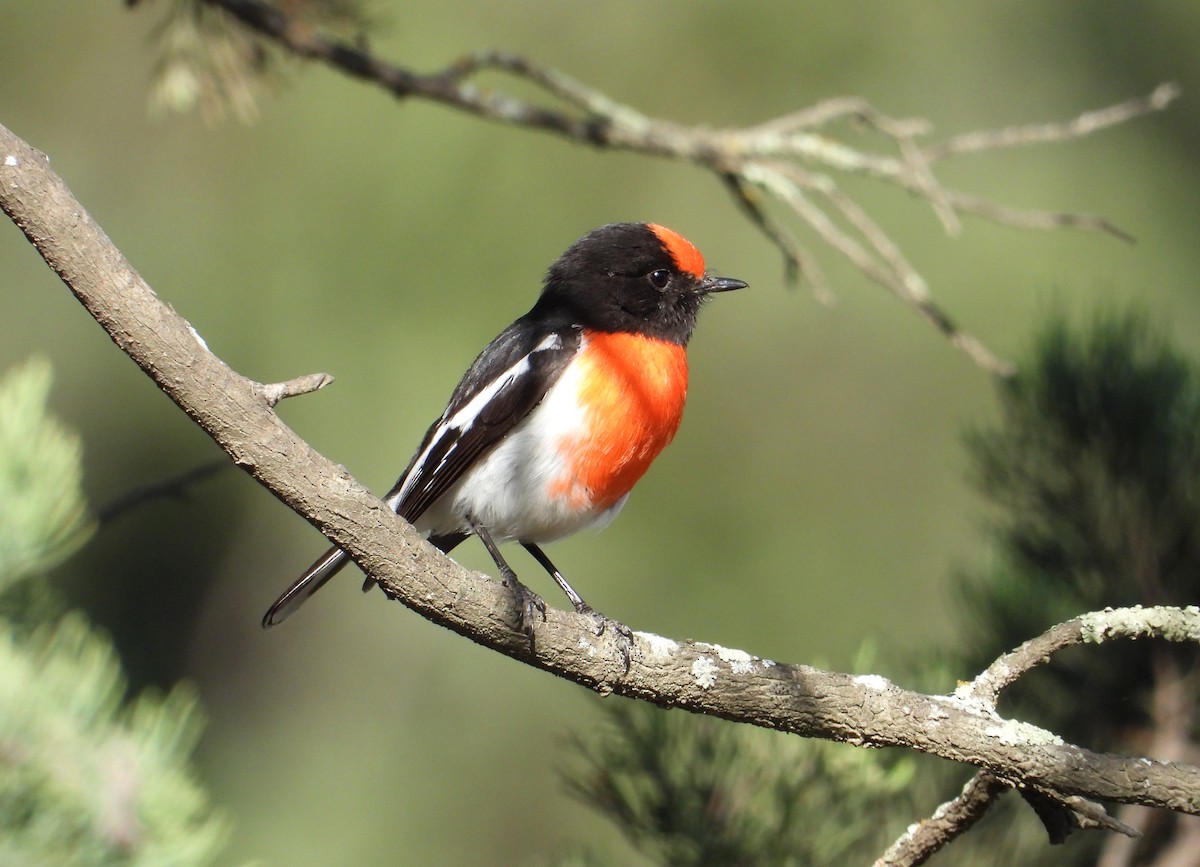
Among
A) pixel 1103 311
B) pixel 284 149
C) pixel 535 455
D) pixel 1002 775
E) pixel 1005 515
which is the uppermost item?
pixel 284 149

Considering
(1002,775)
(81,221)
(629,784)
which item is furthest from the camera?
(629,784)

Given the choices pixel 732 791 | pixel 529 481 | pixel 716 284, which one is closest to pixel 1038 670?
pixel 732 791

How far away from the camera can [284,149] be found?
5090 millimetres

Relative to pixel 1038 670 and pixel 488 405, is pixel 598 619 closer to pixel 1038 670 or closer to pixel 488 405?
pixel 488 405

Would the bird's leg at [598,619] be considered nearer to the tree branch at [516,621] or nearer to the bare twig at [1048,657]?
the tree branch at [516,621]

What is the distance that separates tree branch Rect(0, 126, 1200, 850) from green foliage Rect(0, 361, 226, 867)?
0.15 metres

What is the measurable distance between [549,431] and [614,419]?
0.45 ft

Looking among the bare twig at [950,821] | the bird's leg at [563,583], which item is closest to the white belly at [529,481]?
the bird's leg at [563,583]

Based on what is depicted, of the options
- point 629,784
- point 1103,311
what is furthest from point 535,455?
point 1103,311

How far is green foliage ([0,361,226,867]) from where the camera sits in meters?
1.29

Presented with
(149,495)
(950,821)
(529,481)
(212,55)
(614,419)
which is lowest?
(149,495)

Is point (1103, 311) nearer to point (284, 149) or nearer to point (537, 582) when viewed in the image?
point (537, 582)

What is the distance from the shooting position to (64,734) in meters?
1.31

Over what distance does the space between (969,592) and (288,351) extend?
119 inches
